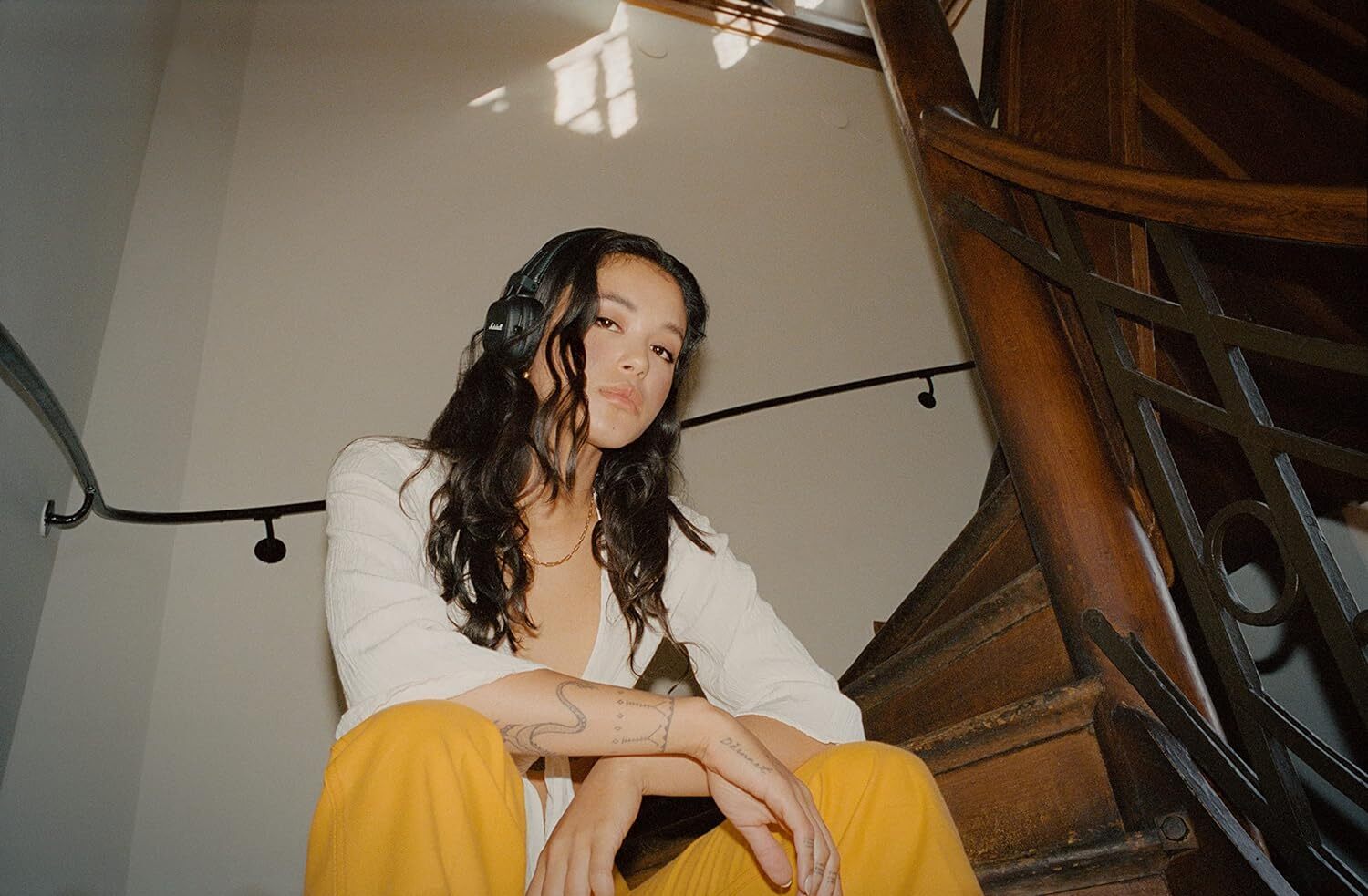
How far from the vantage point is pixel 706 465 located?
3.16 meters

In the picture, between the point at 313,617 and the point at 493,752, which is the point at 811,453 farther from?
the point at 493,752

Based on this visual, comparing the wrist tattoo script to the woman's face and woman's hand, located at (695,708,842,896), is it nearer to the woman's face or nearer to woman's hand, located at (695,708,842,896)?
woman's hand, located at (695,708,842,896)

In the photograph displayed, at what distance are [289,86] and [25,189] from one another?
5.44ft

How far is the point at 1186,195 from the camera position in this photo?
47.6 inches

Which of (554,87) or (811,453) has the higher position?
(554,87)

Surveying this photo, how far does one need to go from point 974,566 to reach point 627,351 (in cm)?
91

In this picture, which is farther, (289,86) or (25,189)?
(289,86)

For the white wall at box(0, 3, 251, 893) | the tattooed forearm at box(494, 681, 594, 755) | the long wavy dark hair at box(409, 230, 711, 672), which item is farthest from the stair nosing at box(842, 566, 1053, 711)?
the white wall at box(0, 3, 251, 893)

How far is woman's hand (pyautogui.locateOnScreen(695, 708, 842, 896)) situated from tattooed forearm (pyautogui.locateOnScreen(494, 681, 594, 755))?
149 millimetres

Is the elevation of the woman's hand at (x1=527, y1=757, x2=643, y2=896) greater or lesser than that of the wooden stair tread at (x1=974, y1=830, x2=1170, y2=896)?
greater

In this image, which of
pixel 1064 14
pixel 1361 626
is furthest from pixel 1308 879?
pixel 1064 14

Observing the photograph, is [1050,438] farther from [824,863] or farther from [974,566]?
[824,863]

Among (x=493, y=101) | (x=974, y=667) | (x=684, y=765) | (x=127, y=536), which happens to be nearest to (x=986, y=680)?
(x=974, y=667)

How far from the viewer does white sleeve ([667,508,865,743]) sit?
124 centimetres
